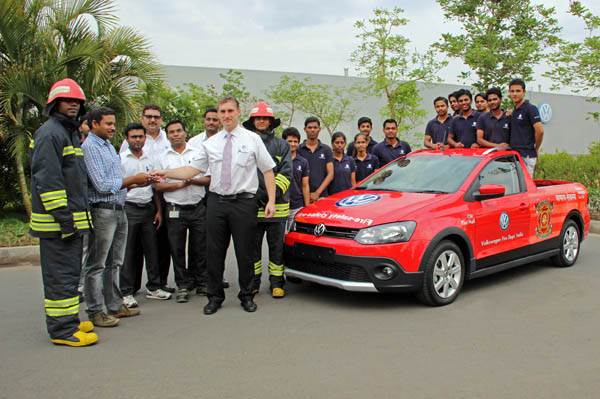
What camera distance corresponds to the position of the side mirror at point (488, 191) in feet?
18.5

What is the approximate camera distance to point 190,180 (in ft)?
18.7

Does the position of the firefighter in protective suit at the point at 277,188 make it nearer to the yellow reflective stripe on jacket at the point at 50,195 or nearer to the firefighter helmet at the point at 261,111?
the firefighter helmet at the point at 261,111

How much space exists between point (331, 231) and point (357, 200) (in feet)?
1.86

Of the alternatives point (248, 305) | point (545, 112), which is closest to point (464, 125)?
point (248, 305)

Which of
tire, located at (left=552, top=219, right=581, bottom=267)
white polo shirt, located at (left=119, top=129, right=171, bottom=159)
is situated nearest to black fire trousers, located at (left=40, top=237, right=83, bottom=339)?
white polo shirt, located at (left=119, top=129, right=171, bottom=159)

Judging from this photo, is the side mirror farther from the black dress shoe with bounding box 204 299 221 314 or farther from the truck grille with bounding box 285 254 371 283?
the black dress shoe with bounding box 204 299 221 314

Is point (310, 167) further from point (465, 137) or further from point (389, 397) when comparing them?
point (389, 397)

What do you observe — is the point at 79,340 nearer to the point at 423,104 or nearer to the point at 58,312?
the point at 58,312

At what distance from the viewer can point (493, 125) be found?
8.33 meters

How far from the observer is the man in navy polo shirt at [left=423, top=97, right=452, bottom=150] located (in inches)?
348

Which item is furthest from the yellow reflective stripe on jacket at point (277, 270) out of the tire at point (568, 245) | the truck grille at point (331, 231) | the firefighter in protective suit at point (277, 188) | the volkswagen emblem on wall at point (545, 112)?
the volkswagen emblem on wall at point (545, 112)

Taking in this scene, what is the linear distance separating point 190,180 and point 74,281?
1.67 m

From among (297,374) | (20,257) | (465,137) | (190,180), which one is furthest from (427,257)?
(20,257)

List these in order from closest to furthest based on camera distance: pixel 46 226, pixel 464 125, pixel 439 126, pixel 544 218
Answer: pixel 46 226
pixel 544 218
pixel 464 125
pixel 439 126
